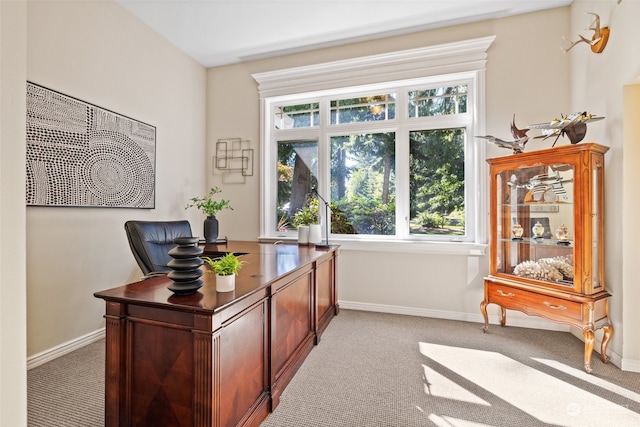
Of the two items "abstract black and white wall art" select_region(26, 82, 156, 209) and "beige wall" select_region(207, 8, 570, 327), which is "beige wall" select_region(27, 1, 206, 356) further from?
"beige wall" select_region(207, 8, 570, 327)

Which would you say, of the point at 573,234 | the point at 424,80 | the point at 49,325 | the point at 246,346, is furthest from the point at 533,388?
the point at 49,325

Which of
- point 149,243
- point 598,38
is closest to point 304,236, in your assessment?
point 149,243

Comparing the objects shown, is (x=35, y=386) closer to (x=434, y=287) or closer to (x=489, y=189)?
(x=434, y=287)

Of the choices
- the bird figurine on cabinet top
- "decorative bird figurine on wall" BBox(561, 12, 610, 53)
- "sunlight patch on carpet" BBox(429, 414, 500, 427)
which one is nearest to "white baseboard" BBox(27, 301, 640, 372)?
"sunlight patch on carpet" BBox(429, 414, 500, 427)

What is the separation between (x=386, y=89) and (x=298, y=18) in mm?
1179

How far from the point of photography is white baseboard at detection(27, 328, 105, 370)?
224 centimetres

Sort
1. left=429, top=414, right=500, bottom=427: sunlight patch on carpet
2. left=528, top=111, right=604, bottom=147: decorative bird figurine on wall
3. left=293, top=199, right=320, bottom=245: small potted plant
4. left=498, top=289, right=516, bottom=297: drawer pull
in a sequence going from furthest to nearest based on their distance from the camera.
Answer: left=293, top=199, right=320, bottom=245: small potted plant
left=498, top=289, right=516, bottom=297: drawer pull
left=528, top=111, right=604, bottom=147: decorative bird figurine on wall
left=429, top=414, right=500, bottom=427: sunlight patch on carpet

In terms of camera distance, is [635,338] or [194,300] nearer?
[194,300]

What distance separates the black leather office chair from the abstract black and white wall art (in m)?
0.55

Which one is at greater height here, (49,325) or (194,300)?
(194,300)

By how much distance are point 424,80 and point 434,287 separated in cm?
219

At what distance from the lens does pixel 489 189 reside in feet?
9.55

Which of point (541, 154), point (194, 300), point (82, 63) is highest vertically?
point (82, 63)

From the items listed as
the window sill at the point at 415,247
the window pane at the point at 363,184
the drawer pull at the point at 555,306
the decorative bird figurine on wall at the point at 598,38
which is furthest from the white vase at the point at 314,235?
the decorative bird figurine on wall at the point at 598,38
